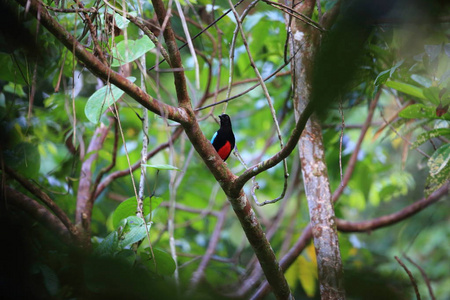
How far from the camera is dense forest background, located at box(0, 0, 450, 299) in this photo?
0.61 meters

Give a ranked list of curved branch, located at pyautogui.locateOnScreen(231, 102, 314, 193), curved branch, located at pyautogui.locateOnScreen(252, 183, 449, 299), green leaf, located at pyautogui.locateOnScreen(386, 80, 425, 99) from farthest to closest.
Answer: curved branch, located at pyautogui.locateOnScreen(252, 183, 449, 299) → green leaf, located at pyautogui.locateOnScreen(386, 80, 425, 99) → curved branch, located at pyautogui.locateOnScreen(231, 102, 314, 193)

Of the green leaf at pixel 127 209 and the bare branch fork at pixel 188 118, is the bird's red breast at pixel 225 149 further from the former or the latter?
the bare branch fork at pixel 188 118

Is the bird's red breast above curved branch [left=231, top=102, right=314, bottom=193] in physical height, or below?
above

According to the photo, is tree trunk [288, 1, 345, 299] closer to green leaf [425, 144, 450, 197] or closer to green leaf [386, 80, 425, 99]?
green leaf [386, 80, 425, 99]

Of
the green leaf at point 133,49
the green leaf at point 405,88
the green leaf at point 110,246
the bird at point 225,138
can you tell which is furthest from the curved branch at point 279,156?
the bird at point 225,138

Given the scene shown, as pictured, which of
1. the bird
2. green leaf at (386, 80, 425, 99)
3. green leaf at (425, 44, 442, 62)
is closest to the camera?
green leaf at (425, 44, 442, 62)

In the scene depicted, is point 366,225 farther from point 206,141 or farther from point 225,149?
point 206,141

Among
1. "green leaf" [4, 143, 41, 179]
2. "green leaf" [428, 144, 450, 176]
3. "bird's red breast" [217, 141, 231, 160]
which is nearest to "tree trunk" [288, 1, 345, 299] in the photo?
"green leaf" [428, 144, 450, 176]

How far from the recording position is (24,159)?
2834 mm

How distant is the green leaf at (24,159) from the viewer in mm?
2789

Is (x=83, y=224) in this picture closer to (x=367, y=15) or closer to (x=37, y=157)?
(x=37, y=157)

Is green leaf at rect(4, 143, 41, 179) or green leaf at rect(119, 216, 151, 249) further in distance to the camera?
green leaf at rect(4, 143, 41, 179)

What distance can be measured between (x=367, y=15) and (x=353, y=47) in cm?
4

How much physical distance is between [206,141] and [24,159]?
1533 mm
